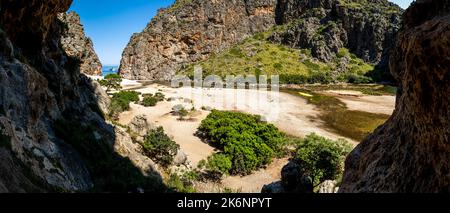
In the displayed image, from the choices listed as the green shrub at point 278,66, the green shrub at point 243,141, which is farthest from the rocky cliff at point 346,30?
the green shrub at point 243,141

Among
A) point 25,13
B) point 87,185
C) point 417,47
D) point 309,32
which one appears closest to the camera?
point 417,47

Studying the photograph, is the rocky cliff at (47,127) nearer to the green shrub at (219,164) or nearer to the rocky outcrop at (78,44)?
the green shrub at (219,164)

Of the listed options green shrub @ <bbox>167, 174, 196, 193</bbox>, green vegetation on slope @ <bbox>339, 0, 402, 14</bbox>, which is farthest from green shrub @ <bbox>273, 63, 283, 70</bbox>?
green shrub @ <bbox>167, 174, 196, 193</bbox>

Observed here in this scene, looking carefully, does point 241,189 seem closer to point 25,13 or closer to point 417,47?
point 25,13

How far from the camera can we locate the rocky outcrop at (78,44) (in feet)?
220

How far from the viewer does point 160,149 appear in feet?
80.7

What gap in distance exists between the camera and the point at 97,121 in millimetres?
23188

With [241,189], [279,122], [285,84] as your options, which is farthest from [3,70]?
[285,84]

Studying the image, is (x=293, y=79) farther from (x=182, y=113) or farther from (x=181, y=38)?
(x=182, y=113)

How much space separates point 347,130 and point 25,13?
36545mm

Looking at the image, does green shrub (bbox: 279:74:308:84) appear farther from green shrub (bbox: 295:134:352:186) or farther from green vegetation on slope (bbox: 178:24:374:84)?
green shrub (bbox: 295:134:352:186)

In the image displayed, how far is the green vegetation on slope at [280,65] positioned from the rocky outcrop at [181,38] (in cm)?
571

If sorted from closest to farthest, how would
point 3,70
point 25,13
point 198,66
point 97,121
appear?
point 3,70, point 25,13, point 97,121, point 198,66

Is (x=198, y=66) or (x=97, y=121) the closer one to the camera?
(x=97, y=121)
